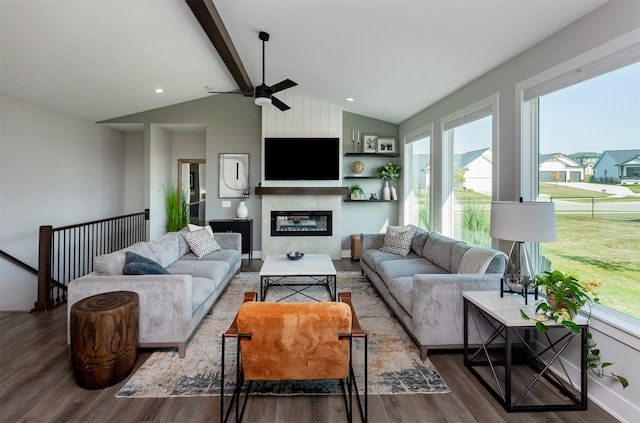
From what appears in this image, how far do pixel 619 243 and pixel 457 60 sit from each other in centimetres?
228

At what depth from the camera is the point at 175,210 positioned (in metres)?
7.05

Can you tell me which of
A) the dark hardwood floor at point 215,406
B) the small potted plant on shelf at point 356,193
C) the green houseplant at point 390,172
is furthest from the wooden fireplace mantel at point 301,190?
the dark hardwood floor at point 215,406

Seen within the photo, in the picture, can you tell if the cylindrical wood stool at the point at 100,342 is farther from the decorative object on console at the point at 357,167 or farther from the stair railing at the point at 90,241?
the decorative object on console at the point at 357,167

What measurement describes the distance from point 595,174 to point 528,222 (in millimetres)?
699

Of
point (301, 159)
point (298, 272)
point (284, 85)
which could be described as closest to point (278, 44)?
point (284, 85)

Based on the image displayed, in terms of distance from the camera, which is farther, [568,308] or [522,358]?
[522,358]

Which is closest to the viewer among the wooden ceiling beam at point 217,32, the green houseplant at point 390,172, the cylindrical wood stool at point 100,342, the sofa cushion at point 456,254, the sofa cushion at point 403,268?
the cylindrical wood stool at point 100,342

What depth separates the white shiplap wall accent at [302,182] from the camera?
6344mm

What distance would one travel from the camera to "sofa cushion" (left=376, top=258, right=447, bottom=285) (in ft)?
11.9

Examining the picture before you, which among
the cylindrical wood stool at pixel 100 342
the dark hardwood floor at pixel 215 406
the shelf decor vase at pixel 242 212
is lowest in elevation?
the dark hardwood floor at pixel 215 406

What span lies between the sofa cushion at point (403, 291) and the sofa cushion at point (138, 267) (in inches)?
87.6

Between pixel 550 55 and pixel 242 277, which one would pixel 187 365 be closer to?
pixel 242 277

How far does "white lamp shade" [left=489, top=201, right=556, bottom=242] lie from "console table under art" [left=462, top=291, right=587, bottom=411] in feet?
1.71

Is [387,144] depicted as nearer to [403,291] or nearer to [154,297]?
[403,291]
